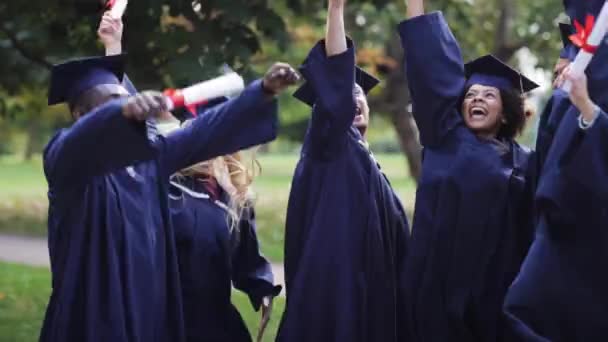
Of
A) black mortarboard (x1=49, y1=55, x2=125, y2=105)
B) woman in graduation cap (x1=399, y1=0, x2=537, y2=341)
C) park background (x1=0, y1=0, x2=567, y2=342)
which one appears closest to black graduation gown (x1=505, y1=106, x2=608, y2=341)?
woman in graduation cap (x1=399, y1=0, x2=537, y2=341)

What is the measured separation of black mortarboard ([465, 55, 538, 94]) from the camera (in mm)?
5766

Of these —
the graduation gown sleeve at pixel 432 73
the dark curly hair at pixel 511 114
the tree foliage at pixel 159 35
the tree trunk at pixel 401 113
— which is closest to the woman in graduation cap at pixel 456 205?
the graduation gown sleeve at pixel 432 73

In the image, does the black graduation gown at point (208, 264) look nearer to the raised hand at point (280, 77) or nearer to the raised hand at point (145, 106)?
the raised hand at point (280, 77)

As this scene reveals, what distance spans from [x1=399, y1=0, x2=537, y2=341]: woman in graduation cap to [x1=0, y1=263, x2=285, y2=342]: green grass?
3.41 m

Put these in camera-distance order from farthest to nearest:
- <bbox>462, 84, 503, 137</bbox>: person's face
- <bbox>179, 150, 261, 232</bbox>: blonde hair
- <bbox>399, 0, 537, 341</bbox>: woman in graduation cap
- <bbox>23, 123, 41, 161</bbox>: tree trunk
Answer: <bbox>23, 123, 41, 161</bbox>: tree trunk, <bbox>179, 150, 261, 232</bbox>: blonde hair, <bbox>462, 84, 503, 137</bbox>: person's face, <bbox>399, 0, 537, 341</bbox>: woman in graduation cap

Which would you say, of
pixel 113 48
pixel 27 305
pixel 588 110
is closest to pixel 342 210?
pixel 113 48

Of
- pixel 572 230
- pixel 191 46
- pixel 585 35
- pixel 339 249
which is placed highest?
pixel 585 35

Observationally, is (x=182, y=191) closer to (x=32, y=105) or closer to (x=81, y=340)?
(x=81, y=340)

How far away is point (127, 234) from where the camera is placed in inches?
198

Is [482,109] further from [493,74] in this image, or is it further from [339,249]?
[339,249]

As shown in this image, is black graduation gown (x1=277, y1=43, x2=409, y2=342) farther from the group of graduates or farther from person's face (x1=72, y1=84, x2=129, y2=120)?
person's face (x1=72, y1=84, x2=129, y2=120)

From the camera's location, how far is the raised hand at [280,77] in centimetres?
442

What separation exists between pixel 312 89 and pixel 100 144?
1.37 metres

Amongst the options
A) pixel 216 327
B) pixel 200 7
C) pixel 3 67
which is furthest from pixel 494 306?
pixel 3 67
